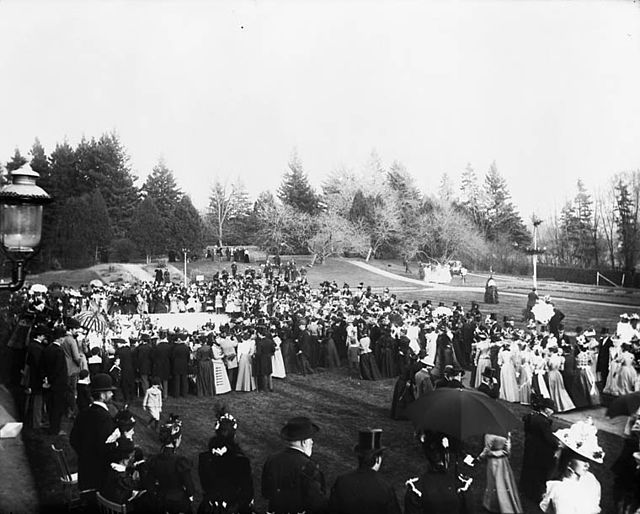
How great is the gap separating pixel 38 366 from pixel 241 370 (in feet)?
10.7

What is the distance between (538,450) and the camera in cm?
623

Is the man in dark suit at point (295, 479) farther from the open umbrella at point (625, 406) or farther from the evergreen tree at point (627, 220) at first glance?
the evergreen tree at point (627, 220)

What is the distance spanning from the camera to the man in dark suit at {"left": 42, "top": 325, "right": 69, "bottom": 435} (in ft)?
24.4

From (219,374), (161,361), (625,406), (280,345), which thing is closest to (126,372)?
(161,361)

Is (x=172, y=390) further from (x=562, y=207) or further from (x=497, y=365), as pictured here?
(x=562, y=207)

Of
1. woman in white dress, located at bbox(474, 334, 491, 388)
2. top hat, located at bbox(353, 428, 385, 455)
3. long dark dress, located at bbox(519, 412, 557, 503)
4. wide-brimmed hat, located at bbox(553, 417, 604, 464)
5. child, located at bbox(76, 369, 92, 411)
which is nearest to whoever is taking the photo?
top hat, located at bbox(353, 428, 385, 455)

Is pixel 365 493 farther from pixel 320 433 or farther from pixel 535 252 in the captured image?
pixel 535 252

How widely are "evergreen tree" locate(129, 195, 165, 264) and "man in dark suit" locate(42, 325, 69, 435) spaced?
2.03 meters

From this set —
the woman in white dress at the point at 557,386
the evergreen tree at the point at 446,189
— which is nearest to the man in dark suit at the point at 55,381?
the evergreen tree at the point at 446,189

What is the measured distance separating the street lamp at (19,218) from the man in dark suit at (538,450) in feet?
17.5

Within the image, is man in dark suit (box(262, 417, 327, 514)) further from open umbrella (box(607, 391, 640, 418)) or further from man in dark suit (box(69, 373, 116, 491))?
open umbrella (box(607, 391, 640, 418))

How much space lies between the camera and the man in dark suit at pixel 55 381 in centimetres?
744

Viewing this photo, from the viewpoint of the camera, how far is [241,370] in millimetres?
9555

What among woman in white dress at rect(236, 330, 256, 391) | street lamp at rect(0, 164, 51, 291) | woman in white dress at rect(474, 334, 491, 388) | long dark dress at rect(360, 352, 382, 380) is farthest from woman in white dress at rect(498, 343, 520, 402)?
street lamp at rect(0, 164, 51, 291)
